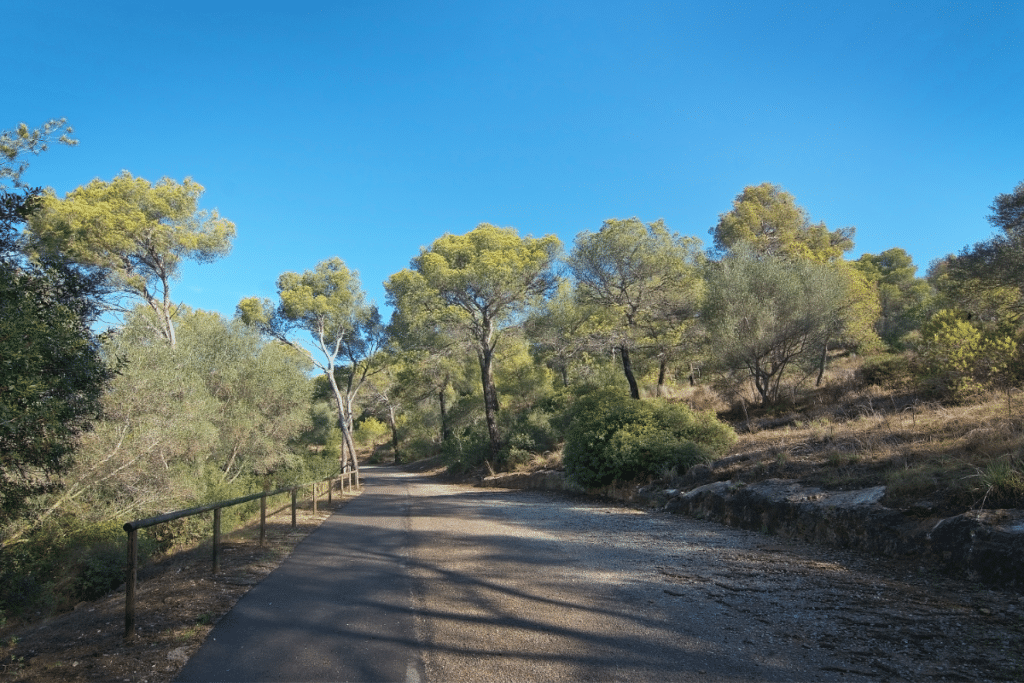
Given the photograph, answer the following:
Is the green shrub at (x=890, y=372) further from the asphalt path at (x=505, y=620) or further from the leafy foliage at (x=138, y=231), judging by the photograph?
the leafy foliage at (x=138, y=231)

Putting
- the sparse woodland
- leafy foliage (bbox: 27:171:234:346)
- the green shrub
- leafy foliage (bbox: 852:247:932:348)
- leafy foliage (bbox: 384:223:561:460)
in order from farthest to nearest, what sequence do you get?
leafy foliage (bbox: 852:247:932:348), leafy foliage (bbox: 384:223:561:460), leafy foliage (bbox: 27:171:234:346), the green shrub, the sparse woodland

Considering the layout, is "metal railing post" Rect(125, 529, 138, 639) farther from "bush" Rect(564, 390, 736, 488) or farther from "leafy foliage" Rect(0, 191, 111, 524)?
"bush" Rect(564, 390, 736, 488)

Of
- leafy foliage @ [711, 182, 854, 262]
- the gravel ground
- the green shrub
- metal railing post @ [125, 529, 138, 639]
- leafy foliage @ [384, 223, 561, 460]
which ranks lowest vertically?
the gravel ground

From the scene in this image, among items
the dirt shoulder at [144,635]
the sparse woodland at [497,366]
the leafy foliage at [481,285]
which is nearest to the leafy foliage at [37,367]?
the sparse woodland at [497,366]

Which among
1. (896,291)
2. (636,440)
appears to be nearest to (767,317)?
(636,440)

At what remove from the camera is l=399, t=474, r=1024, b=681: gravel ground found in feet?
10.3

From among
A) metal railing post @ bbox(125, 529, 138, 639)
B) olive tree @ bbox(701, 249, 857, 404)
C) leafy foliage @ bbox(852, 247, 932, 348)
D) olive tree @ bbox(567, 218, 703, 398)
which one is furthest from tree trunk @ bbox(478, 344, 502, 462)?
leafy foliage @ bbox(852, 247, 932, 348)

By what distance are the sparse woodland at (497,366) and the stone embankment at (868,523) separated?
391mm

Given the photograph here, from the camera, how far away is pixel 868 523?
588cm

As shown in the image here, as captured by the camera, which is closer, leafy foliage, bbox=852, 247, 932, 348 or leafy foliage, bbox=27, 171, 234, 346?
leafy foliage, bbox=27, 171, 234, 346

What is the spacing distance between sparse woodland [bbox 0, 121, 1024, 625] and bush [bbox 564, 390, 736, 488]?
2.6 inches

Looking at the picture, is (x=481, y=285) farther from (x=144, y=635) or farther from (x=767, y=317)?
(x=144, y=635)

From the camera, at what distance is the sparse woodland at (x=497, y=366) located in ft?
24.3

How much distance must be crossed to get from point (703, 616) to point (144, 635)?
4325mm
